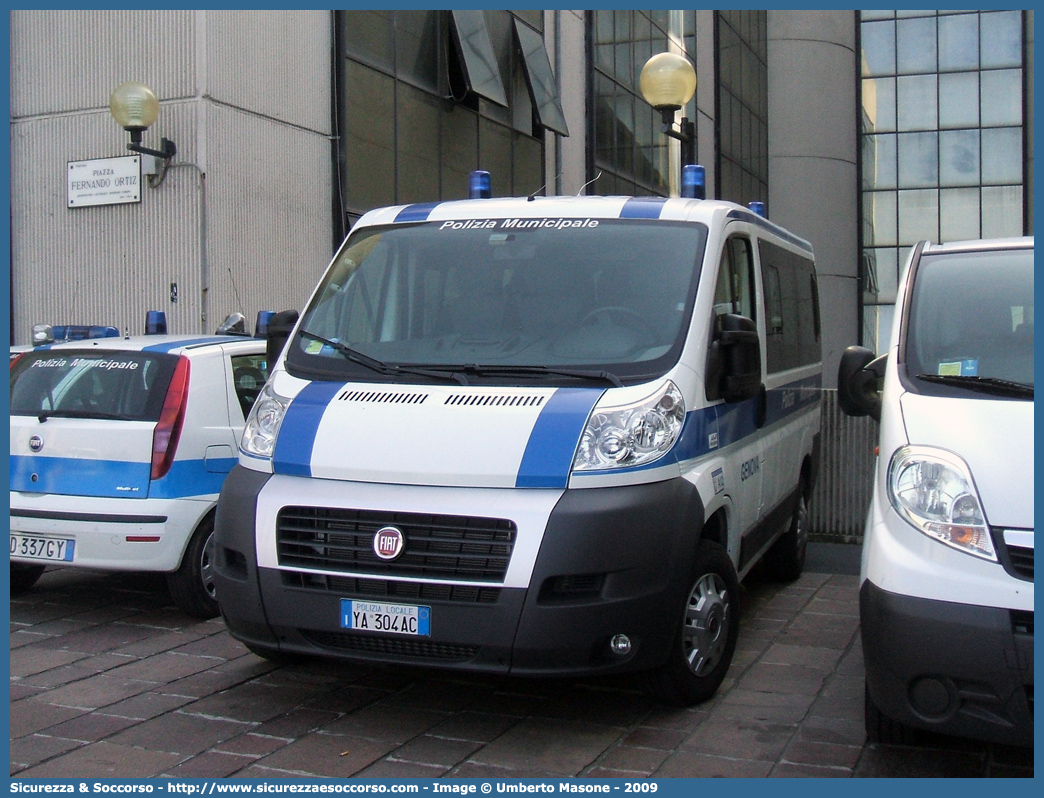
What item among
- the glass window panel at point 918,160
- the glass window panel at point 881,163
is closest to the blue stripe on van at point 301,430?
the glass window panel at point 881,163

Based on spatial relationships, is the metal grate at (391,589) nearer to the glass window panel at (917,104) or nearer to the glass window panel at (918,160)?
the glass window panel at (918,160)

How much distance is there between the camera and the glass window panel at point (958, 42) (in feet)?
116

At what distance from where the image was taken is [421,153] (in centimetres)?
1517

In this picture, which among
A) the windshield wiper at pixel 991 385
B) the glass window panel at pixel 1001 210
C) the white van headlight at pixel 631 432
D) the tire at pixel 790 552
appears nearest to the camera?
the windshield wiper at pixel 991 385

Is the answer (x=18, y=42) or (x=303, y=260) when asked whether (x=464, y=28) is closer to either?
(x=303, y=260)

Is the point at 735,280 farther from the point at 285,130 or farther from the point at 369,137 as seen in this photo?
the point at 369,137

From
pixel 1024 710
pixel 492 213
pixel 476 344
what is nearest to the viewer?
pixel 1024 710

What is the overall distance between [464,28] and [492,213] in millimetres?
10988

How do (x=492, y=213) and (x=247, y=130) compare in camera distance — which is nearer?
(x=492, y=213)

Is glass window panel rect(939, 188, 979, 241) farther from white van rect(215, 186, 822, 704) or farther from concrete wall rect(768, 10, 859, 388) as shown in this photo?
white van rect(215, 186, 822, 704)

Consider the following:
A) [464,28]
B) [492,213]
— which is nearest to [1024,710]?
[492,213]

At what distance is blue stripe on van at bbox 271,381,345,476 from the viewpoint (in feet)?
15.2

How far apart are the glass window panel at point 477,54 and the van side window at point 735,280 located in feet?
33.8

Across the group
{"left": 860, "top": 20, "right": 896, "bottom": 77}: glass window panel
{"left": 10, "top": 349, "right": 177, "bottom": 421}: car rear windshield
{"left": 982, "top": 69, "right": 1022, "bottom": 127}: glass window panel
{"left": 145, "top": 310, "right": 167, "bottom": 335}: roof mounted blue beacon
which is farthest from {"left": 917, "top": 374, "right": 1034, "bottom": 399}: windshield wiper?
{"left": 982, "top": 69, "right": 1022, "bottom": 127}: glass window panel
